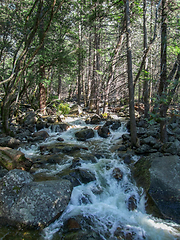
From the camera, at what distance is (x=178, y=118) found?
11414 millimetres

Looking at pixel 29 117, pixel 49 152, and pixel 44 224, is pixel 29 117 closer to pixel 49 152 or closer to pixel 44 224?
pixel 49 152

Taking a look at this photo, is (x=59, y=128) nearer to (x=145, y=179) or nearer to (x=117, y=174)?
(x=117, y=174)

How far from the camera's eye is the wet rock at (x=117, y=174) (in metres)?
5.79

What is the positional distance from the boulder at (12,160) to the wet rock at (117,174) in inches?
123

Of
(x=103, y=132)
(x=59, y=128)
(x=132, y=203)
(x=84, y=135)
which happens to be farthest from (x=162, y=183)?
(x=59, y=128)

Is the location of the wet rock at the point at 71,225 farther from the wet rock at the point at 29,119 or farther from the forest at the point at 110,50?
the wet rock at the point at 29,119

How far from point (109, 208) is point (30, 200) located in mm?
2141

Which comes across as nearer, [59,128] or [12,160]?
[12,160]

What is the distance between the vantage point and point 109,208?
4.66 m

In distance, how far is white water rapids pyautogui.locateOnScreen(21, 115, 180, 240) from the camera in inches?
150

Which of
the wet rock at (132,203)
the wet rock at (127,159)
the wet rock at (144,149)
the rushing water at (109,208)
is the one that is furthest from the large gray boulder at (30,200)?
the wet rock at (144,149)

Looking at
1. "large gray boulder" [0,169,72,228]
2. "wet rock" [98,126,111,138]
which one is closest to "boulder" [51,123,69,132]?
"wet rock" [98,126,111,138]

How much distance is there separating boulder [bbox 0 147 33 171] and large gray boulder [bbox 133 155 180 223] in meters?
3.96

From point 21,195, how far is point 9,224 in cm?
62
